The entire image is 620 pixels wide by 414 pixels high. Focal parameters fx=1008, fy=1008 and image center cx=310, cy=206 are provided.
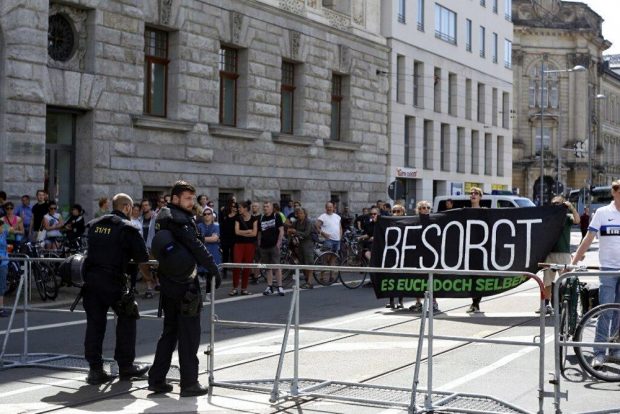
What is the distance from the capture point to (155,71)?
26453 millimetres

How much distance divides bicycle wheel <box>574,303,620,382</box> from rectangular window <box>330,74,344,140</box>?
25649 millimetres

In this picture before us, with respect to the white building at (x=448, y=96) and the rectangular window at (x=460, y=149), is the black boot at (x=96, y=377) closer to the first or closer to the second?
the white building at (x=448, y=96)

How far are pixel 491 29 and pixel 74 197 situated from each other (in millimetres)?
32006

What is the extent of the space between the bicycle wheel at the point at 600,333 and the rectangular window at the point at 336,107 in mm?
25649

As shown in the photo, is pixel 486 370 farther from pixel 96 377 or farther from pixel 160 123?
pixel 160 123

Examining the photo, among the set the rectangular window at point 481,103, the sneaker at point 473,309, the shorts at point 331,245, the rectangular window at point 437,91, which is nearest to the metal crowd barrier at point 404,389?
the sneaker at point 473,309

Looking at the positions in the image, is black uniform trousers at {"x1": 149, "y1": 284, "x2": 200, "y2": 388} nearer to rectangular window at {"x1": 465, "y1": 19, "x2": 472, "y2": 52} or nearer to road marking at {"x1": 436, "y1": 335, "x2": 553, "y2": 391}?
road marking at {"x1": 436, "y1": 335, "x2": 553, "y2": 391}

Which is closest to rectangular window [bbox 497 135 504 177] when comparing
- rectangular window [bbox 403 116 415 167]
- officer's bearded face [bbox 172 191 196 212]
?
rectangular window [bbox 403 116 415 167]

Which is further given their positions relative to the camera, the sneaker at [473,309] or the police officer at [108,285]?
the sneaker at [473,309]

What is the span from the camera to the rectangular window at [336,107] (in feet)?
115

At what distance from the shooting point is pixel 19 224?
733 inches

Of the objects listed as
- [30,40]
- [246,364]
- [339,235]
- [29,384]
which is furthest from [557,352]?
[30,40]

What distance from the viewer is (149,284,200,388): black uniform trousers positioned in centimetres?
898

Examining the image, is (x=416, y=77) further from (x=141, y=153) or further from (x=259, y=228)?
(x=259, y=228)
